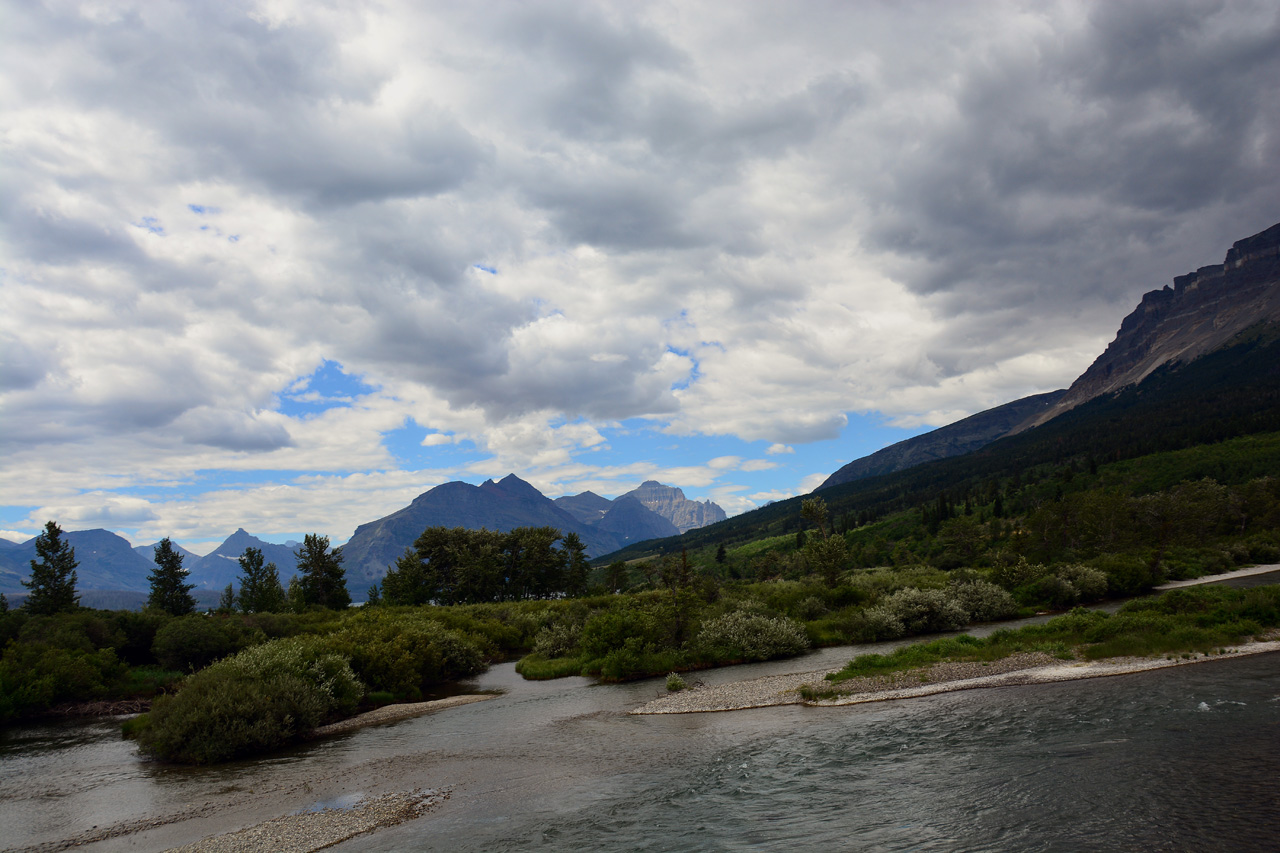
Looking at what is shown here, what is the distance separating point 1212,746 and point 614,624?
125ft

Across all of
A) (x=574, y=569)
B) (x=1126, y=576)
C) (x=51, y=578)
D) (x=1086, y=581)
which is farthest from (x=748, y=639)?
(x=51, y=578)

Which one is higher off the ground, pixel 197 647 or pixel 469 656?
pixel 197 647

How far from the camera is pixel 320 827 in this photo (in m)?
19.3

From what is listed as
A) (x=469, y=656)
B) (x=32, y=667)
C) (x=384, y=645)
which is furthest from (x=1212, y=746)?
(x=32, y=667)

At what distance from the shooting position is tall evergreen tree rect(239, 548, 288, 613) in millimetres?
88375

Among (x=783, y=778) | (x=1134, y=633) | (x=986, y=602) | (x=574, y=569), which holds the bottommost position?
(x=986, y=602)

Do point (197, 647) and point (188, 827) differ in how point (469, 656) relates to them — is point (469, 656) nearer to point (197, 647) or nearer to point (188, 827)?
point (197, 647)

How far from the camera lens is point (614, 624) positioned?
167ft

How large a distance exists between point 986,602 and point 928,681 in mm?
28840

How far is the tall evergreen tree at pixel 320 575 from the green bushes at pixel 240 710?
67772mm

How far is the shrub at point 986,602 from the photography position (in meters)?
56.8

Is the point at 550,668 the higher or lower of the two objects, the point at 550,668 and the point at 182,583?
the lower

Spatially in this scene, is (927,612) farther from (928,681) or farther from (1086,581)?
(928,681)

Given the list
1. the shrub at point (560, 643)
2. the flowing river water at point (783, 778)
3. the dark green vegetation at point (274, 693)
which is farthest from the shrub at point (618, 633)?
the flowing river water at point (783, 778)
